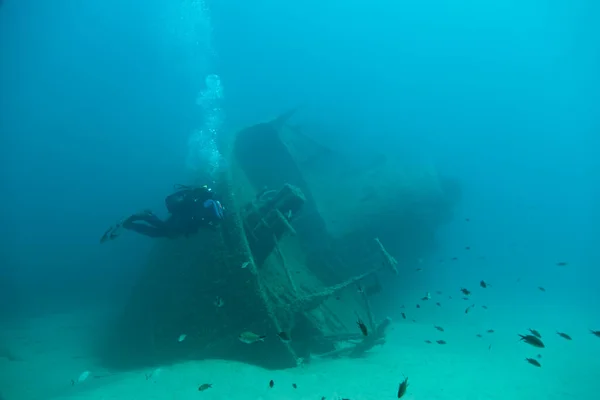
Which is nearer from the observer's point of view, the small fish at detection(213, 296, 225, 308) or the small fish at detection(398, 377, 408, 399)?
the small fish at detection(398, 377, 408, 399)

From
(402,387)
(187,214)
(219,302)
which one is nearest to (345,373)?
(219,302)

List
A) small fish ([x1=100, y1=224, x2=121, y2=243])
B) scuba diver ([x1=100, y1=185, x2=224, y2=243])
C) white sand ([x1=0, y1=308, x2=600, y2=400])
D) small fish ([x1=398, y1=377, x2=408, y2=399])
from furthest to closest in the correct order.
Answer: scuba diver ([x1=100, y1=185, x2=224, y2=243]), small fish ([x1=100, y1=224, x2=121, y2=243]), white sand ([x1=0, y1=308, x2=600, y2=400]), small fish ([x1=398, y1=377, x2=408, y2=399])

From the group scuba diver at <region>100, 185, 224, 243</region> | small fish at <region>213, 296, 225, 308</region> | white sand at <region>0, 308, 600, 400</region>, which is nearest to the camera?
white sand at <region>0, 308, 600, 400</region>

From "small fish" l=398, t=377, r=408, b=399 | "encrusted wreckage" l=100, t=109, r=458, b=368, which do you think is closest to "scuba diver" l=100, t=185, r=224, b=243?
"encrusted wreckage" l=100, t=109, r=458, b=368

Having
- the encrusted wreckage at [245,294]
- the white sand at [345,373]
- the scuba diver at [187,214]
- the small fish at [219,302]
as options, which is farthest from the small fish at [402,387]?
the scuba diver at [187,214]

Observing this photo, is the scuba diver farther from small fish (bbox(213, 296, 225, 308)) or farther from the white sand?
the white sand

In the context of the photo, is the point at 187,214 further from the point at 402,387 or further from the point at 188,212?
the point at 402,387

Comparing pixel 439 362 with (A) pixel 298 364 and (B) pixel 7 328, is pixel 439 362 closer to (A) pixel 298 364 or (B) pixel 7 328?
(A) pixel 298 364

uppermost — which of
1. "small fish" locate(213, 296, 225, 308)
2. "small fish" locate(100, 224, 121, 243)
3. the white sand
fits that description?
"small fish" locate(100, 224, 121, 243)

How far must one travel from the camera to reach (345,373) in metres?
9.18

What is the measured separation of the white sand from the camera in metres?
7.12

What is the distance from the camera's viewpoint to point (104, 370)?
934 cm

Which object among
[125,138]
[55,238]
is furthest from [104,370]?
[125,138]

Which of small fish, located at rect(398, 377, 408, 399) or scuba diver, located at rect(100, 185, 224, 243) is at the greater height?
scuba diver, located at rect(100, 185, 224, 243)
